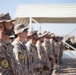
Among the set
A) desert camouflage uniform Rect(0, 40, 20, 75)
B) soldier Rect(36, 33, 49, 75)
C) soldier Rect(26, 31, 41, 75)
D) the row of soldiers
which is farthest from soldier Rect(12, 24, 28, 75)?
soldier Rect(36, 33, 49, 75)

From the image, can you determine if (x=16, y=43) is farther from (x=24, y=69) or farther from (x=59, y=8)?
(x=59, y=8)

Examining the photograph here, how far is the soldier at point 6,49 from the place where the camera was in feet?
13.4

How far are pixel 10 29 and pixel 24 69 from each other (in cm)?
132

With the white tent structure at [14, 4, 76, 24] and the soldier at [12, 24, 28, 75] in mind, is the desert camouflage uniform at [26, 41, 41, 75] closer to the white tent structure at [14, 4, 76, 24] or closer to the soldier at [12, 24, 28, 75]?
the soldier at [12, 24, 28, 75]

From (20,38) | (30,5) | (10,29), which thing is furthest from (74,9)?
(10,29)

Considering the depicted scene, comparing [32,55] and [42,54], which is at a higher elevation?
[32,55]

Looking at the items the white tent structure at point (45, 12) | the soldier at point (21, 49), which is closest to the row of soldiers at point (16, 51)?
the soldier at point (21, 49)

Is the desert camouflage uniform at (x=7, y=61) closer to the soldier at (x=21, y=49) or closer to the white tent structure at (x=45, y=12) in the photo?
the soldier at (x=21, y=49)

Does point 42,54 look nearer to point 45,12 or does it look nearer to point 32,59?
point 32,59

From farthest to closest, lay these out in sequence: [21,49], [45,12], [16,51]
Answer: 1. [45,12]
2. [21,49]
3. [16,51]

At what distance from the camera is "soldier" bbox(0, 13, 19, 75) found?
13.4 feet

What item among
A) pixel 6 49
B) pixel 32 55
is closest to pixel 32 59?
pixel 32 55

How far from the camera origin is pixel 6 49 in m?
4.26

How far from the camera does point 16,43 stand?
17.9 feet
